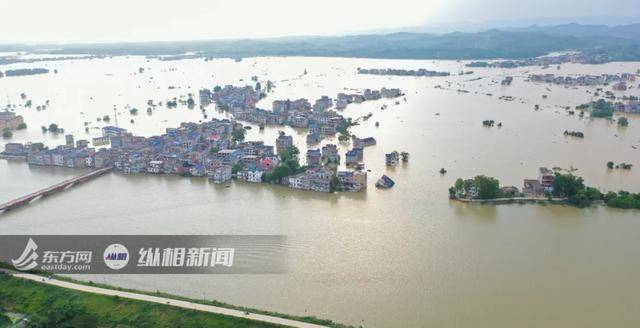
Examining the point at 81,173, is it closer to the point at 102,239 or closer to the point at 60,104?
the point at 102,239

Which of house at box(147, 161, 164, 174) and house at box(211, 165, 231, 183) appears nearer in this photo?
house at box(211, 165, 231, 183)

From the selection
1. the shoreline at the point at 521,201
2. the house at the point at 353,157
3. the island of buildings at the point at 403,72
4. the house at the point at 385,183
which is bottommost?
the shoreline at the point at 521,201

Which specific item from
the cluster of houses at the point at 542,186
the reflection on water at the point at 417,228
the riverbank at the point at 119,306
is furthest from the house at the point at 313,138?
the riverbank at the point at 119,306

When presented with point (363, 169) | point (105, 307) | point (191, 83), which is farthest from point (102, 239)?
point (191, 83)

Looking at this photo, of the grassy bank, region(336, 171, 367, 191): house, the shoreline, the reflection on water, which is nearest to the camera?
the grassy bank

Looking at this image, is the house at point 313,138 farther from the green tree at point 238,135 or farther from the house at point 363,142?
the green tree at point 238,135

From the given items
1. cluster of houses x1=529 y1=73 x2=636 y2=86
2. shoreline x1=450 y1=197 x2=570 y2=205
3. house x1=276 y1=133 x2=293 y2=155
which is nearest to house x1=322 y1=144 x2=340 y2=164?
house x1=276 y1=133 x2=293 y2=155

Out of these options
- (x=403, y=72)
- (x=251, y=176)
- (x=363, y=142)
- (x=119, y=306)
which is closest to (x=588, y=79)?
(x=403, y=72)

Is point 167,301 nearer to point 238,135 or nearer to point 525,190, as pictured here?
point 525,190

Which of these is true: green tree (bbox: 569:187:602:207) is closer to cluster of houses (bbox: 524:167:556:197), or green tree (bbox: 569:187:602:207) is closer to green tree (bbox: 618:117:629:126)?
cluster of houses (bbox: 524:167:556:197)
